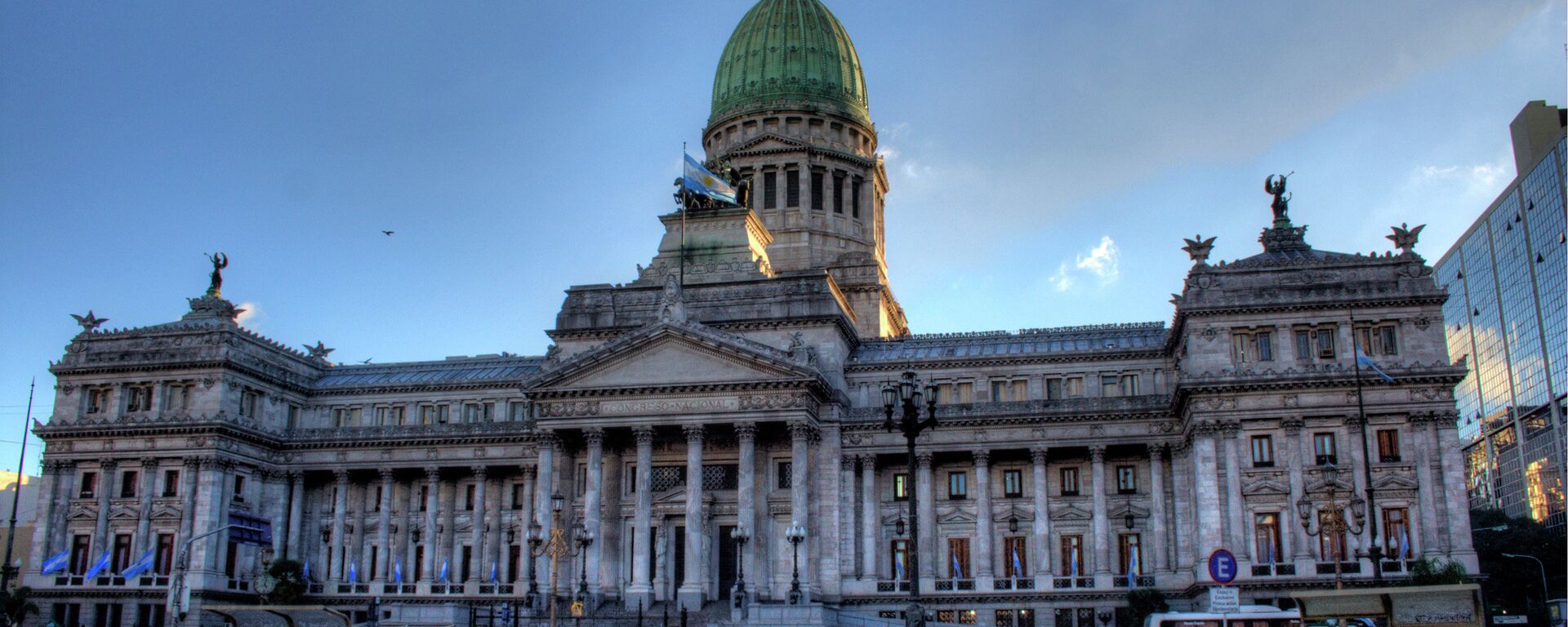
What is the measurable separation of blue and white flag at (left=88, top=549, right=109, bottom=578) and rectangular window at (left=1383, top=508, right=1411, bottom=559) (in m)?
66.4

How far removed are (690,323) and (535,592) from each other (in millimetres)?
15932

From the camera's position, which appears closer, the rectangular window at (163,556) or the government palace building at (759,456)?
the government palace building at (759,456)

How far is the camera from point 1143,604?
66.1 m

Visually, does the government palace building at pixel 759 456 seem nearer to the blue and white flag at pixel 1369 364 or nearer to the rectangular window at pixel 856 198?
the blue and white flag at pixel 1369 364

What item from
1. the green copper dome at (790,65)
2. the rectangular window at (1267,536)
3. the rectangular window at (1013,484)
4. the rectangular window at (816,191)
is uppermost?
the green copper dome at (790,65)

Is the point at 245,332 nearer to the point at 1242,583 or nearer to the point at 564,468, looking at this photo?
the point at 564,468

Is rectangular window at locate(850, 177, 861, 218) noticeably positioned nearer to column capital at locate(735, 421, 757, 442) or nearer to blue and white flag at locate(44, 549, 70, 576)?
column capital at locate(735, 421, 757, 442)

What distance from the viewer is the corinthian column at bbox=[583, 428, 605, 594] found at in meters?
70.6

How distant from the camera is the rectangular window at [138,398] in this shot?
79.3m

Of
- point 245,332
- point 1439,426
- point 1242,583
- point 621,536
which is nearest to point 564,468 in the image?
point 621,536

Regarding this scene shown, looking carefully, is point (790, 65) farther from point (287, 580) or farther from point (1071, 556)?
point (287, 580)

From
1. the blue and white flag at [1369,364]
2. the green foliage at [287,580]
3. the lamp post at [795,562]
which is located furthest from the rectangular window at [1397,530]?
the green foliage at [287,580]

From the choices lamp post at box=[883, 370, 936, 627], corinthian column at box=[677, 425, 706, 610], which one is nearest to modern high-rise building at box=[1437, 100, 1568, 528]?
corinthian column at box=[677, 425, 706, 610]

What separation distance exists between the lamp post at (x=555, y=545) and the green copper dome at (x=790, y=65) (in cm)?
4258
